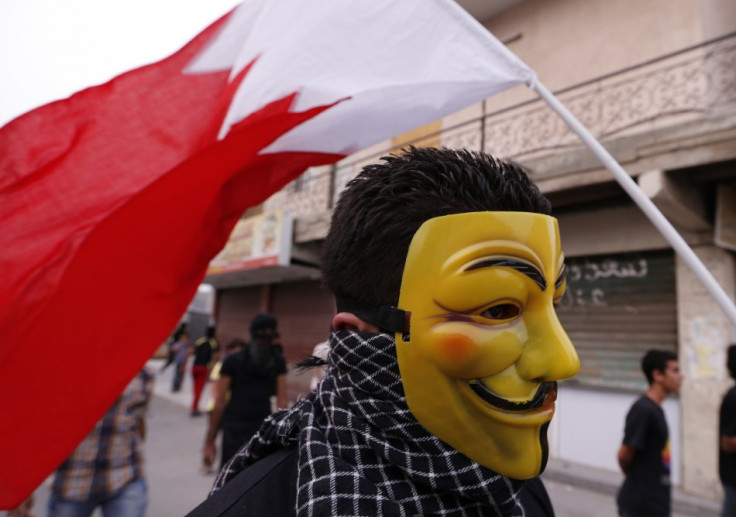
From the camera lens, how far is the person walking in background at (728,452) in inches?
128

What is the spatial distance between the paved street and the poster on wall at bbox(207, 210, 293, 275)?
153 inches

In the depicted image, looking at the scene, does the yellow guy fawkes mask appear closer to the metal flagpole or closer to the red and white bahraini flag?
the metal flagpole

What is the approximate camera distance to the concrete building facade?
6.00 metres

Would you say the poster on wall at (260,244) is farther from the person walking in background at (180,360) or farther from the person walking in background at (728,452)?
the person walking in background at (728,452)

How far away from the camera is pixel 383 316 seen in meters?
1.06

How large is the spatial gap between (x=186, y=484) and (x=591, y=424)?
5.41 m

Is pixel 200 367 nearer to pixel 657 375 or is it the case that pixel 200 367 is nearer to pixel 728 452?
pixel 657 375

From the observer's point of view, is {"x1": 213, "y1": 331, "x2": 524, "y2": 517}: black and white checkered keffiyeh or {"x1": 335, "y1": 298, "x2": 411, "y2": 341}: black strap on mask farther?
{"x1": 335, "y1": 298, "x2": 411, "y2": 341}: black strap on mask

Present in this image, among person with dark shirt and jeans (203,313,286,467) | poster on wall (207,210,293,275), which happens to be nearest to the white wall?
person with dark shirt and jeans (203,313,286,467)

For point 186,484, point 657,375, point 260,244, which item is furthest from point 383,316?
point 260,244

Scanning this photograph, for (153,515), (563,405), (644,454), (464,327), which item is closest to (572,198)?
(563,405)

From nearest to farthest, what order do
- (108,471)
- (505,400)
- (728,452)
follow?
1. (505,400)
2. (108,471)
3. (728,452)

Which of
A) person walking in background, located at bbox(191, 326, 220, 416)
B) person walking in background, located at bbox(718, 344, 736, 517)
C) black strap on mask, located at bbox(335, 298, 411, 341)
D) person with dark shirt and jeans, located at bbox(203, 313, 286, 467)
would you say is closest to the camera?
black strap on mask, located at bbox(335, 298, 411, 341)

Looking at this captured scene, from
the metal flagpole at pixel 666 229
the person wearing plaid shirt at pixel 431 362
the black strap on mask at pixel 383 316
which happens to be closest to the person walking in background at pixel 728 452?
the metal flagpole at pixel 666 229
